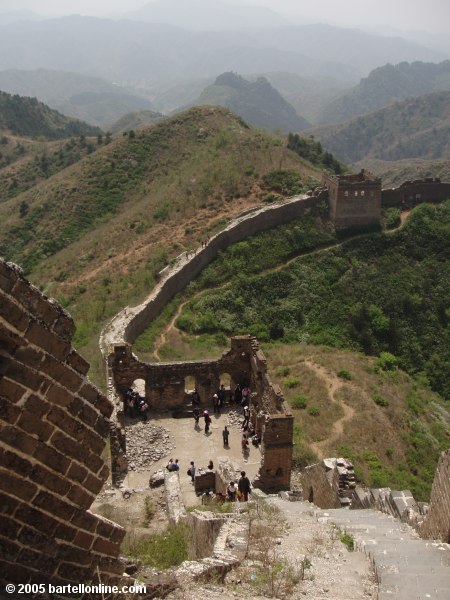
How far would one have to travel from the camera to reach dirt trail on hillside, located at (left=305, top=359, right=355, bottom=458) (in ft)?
66.3

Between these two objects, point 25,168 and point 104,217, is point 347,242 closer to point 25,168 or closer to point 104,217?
point 104,217

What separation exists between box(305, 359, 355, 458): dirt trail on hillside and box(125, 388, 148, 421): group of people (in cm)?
600

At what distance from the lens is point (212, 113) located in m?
59.4

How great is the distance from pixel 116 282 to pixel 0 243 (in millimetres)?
23346

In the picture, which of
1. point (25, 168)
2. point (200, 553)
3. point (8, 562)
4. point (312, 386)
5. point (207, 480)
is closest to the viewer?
point (8, 562)

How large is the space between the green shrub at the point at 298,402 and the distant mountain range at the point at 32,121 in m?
94.8

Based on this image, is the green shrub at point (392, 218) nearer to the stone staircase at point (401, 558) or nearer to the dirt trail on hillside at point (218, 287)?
the dirt trail on hillside at point (218, 287)

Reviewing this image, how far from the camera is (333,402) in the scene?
23.0 metres

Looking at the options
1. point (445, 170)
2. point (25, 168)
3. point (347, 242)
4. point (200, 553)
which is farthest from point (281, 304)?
point (445, 170)

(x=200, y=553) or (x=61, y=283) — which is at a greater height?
(x=61, y=283)

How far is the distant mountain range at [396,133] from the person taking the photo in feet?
576

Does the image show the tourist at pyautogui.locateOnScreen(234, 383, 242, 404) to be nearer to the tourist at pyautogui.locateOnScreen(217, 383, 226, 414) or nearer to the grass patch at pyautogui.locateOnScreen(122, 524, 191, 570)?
the tourist at pyautogui.locateOnScreen(217, 383, 226, 414)

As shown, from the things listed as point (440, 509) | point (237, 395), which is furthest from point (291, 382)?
point (440, 509)

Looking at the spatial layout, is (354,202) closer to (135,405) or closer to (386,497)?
(135,405)
